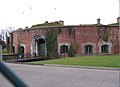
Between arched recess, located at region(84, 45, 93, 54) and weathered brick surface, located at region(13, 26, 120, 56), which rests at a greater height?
weathered brick surface, located at region(13, 26, 120, 56)

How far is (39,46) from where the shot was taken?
1743 inches

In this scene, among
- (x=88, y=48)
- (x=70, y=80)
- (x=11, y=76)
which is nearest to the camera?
(x=11, y=76)

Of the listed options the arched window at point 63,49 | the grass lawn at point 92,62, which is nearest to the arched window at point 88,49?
the arched window at point 63,49

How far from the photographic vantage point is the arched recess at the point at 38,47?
4356cm

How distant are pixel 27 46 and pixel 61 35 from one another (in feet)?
22.2

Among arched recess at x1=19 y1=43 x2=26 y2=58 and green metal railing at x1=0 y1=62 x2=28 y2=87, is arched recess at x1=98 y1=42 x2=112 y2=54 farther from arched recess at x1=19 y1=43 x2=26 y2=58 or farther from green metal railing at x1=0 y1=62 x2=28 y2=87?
green metal railing at x1=0 y1=62 x2=28 y2=87

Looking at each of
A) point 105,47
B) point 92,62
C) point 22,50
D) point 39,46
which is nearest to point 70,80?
point 92,62

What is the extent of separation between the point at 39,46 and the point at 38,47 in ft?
0.81

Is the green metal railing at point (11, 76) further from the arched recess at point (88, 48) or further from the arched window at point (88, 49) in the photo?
the arched window at point (88, 49)

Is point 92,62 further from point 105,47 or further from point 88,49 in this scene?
point 105,47

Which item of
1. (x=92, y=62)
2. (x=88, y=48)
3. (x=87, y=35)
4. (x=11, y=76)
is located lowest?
(x=92, y=62)

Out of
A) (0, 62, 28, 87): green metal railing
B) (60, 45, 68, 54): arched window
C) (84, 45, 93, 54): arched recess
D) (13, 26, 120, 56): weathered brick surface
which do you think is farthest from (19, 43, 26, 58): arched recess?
(0, 62, 28, 87): green metal railing

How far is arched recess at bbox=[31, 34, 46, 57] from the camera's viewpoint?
143ft

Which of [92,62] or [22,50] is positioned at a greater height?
[22,50]
